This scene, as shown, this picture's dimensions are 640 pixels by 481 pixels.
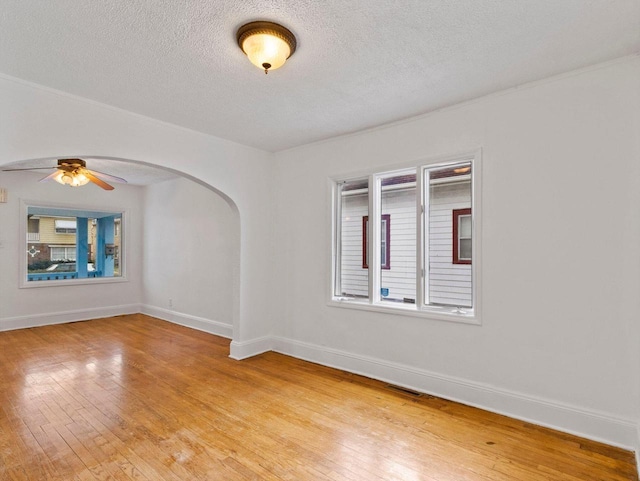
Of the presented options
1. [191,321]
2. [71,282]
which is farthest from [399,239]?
[71,282]

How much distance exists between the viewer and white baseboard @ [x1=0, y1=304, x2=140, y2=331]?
5809mm

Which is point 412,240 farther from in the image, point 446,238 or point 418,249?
point 446,238

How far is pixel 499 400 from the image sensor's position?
2.95 meters

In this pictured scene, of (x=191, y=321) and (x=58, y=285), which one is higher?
(x=58, y=285)

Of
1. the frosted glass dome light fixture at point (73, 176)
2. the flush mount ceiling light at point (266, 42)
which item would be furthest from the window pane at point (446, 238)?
the frosted glass dome light fixture at point (73, 176)

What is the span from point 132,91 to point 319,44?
1.70 metres

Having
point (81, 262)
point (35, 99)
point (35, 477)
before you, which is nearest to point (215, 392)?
point (35, 477)

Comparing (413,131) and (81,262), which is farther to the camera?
(81,262)

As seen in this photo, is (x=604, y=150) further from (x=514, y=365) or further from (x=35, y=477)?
(x=35, y=477)

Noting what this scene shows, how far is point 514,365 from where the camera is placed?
2889mm

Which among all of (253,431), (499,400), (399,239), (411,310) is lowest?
(253,431)

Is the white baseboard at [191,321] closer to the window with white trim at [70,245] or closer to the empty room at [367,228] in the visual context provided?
the empty room at [367,228]

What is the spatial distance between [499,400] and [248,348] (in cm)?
285

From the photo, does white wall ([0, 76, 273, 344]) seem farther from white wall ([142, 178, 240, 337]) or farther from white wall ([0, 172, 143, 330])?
white wall ([142, 178, 240, 337])
